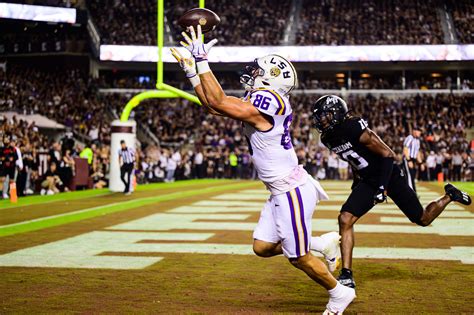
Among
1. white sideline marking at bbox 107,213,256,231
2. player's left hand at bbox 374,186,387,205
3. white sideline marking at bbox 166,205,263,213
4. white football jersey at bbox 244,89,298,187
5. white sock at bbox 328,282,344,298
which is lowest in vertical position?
white sideline marking at bbox 166,205,263,213

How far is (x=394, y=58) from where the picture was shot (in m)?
39.0

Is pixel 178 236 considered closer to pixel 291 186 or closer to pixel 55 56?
pixel 291 186

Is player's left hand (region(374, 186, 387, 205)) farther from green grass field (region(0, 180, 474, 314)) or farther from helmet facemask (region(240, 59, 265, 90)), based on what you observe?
helmet facemask (region(240, 59, 265, 90))

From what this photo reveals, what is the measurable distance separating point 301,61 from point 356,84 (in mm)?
3389

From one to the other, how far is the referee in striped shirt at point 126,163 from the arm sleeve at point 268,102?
46.7 ft

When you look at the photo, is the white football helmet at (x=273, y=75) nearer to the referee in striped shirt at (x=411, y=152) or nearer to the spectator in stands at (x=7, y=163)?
the referee in striped shirt at (x=411, y=152)

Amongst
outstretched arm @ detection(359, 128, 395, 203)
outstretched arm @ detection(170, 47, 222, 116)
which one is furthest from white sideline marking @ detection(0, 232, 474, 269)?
outstretched arm @ detection(170, 47, 222, 116)

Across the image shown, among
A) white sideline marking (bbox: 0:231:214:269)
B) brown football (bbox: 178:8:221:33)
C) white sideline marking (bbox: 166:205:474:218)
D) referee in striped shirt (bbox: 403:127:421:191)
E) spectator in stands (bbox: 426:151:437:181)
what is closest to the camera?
brown football (bbox: 178:8:221:33)

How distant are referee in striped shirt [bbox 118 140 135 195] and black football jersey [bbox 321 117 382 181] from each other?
42.4ft

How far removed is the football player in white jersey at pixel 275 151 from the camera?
4832 mm

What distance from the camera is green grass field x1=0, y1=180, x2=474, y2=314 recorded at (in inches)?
215

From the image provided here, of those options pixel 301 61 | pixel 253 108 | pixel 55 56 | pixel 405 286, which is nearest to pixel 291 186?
pixel 253 108

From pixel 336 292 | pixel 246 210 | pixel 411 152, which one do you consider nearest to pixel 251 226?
pixel 246 210

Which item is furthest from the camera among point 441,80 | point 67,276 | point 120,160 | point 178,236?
point 441,80
